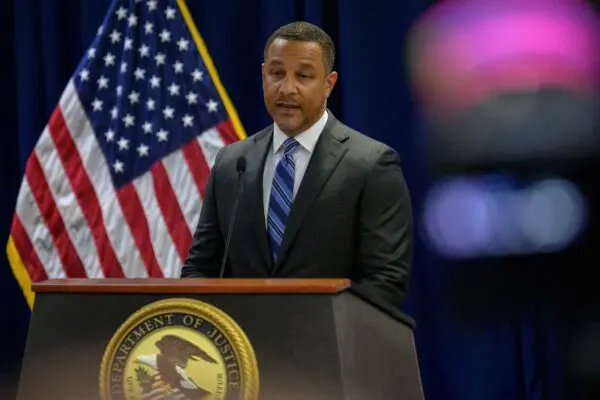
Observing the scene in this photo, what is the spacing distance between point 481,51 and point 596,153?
1.77ft

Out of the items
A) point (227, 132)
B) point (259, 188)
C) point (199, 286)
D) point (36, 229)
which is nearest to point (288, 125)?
point (259, 188)

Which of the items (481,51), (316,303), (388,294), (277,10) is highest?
(277,10)

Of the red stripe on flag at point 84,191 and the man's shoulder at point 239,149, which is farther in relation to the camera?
the red stripe on flag at point 84,191

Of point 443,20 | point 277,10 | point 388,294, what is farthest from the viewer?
point 277,10

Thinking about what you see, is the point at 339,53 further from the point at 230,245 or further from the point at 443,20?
the point at 230,245

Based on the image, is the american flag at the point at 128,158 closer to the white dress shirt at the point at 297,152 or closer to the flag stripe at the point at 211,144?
the flag stripe at the point at 211,144

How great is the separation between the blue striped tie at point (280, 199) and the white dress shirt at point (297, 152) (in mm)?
11

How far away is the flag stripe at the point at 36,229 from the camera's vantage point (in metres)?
3.26

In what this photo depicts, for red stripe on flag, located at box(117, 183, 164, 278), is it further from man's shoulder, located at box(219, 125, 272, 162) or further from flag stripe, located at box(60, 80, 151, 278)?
man's shoulder, located at box(219, 125, 272, 162)

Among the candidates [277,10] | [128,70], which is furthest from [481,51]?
[128,70]

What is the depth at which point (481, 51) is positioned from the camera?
122 inches

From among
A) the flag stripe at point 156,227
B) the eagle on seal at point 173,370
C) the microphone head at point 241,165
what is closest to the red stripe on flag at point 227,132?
the flag stripe at point 156,227

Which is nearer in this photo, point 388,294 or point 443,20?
point 388,294

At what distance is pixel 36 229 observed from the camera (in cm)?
328
